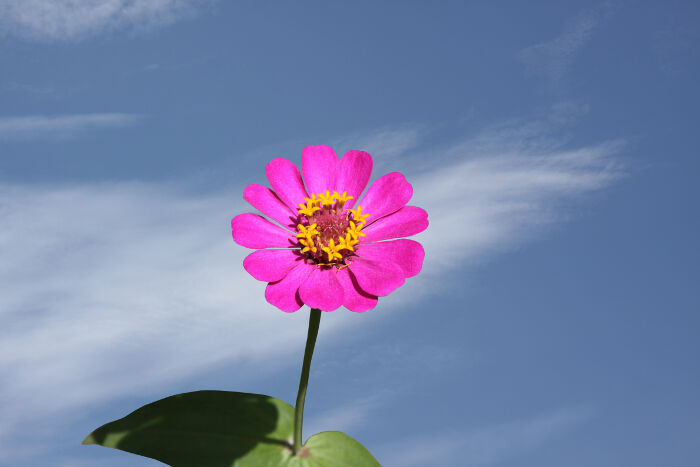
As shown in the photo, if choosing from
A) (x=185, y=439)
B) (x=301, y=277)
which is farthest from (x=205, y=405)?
(x=301, y=277)

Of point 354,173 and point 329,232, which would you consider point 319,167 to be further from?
point 329,232

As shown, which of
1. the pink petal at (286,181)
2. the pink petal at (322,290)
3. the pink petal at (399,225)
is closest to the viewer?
the pink petal at (322,290)

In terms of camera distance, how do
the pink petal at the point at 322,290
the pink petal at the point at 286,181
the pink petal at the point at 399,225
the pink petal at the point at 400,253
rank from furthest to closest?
the pink petal at the point at 286,181, the pink petal at the point at 399,225, the pink petal at the point at 400,253, the pink petal at the point at 322,290

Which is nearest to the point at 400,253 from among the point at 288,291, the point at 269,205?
the point at 288,291

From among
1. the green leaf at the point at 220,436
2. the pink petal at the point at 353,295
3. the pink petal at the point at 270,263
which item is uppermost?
the pink petal at the point at 270,263

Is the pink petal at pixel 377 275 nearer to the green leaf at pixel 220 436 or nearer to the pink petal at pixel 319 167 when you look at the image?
the pink petal at pixel 319 167

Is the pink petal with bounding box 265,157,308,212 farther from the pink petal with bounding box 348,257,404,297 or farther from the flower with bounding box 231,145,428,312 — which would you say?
the pink petal with bounding box 348,257,404,297

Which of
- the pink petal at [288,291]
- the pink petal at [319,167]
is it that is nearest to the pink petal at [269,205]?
the pink petal at [319,167]

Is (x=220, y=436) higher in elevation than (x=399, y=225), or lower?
lower
